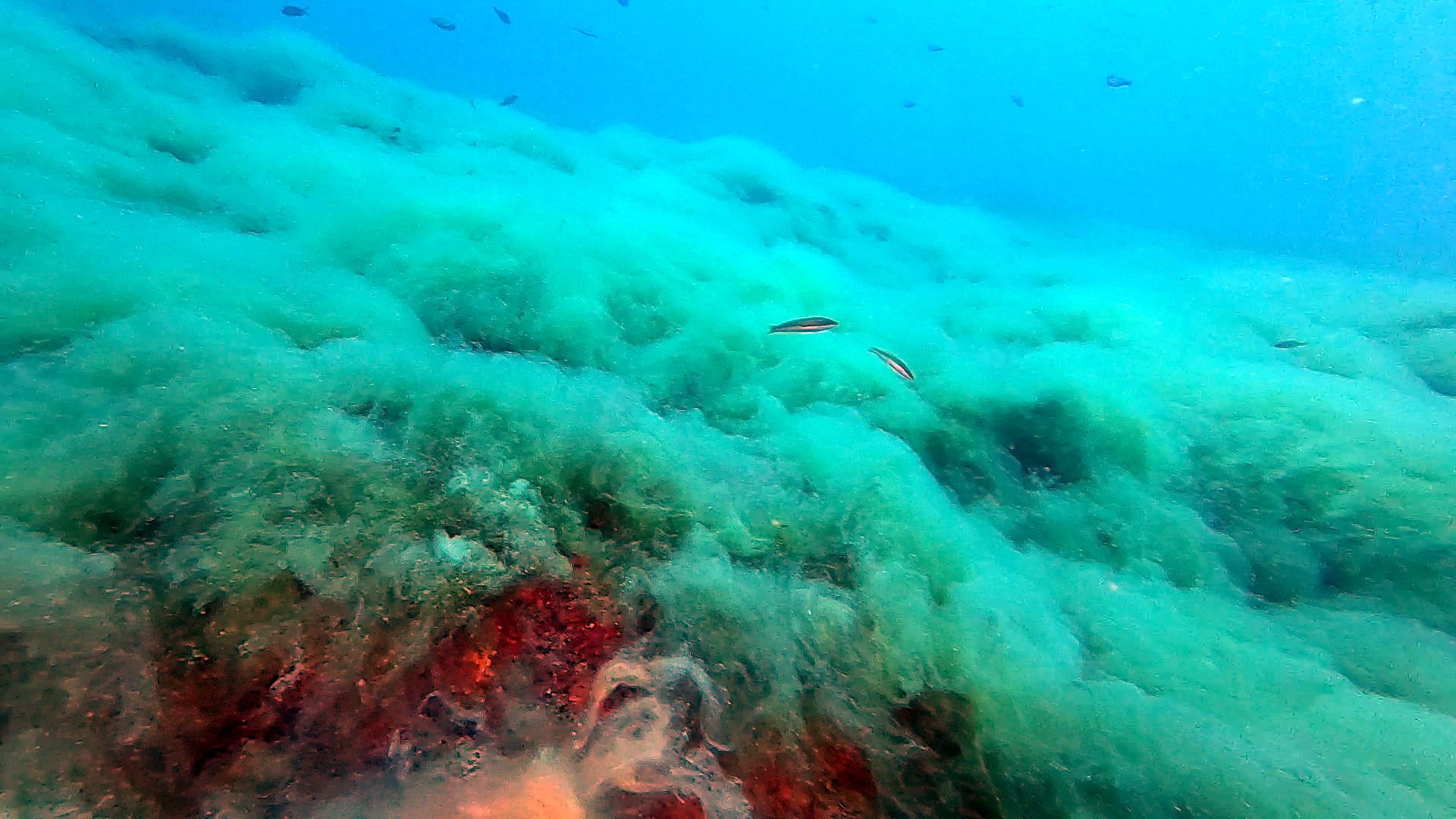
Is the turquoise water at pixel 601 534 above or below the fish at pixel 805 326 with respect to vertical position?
below

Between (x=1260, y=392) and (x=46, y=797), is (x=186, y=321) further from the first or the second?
(x=1260, y=392)

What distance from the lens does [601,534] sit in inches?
116

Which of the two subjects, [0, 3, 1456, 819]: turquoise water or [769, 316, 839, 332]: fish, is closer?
[0, 3, 1456, 819]: turquoise water

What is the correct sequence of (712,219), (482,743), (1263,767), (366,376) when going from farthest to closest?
(712,219) → (366,376) → (1263,767) → (482,743)

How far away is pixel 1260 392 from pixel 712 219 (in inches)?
278

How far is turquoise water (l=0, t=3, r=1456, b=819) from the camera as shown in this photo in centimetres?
209

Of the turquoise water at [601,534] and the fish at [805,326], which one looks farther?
the fish at [805,326]

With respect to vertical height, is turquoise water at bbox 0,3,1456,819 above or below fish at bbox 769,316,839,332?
below

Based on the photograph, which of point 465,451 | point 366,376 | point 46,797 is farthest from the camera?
point 366,376

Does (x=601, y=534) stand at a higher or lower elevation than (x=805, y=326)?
lower

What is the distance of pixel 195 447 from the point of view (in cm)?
257

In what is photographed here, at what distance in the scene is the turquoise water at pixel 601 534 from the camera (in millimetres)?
2086

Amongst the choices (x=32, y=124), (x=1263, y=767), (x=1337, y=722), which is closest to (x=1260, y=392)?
(x=1337, y=722)

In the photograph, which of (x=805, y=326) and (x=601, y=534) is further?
(x=805, y=326)
